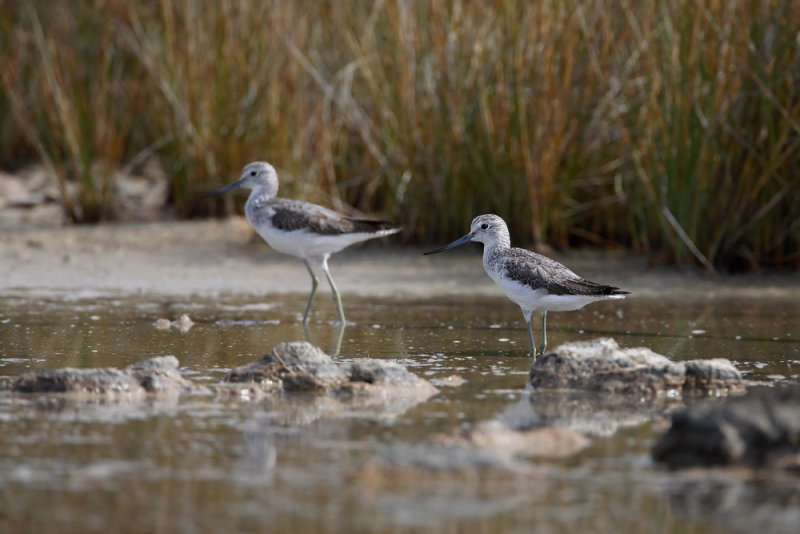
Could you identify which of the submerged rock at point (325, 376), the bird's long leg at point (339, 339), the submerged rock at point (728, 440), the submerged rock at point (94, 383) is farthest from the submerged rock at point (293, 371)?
the submerged rock at point (728, 440)

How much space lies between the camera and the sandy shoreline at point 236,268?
959cm

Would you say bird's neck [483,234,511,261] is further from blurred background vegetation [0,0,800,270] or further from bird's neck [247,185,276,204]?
A: bird's neck [247,185,276,204]

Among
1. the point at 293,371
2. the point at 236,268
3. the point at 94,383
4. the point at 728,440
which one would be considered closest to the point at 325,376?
the point at 293,371

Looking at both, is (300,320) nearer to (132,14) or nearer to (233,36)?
(233,36)

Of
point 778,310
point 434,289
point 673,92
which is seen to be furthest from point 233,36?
point 778,310

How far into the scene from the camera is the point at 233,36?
37.1ft

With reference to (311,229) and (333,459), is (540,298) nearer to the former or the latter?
(311,229)

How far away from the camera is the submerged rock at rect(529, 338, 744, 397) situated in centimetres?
594

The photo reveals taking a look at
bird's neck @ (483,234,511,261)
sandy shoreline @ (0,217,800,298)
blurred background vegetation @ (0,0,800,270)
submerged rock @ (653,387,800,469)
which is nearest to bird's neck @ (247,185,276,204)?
sandy shoreline @ (0,217,800,298)

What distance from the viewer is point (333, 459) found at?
459 cm

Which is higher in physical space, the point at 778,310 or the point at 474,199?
the point at 474,199

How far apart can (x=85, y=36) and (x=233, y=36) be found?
7.20 ft

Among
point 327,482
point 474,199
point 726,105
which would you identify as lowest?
point 327,482

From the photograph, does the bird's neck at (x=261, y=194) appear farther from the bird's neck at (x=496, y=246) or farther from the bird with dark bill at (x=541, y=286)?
the bird with dark bill at (x=541, y=286)
